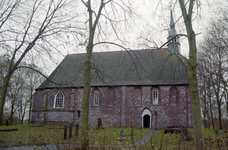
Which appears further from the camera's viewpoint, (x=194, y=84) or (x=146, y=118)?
(x=146, y=118)

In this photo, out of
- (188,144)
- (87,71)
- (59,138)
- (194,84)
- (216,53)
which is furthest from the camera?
(216,53)

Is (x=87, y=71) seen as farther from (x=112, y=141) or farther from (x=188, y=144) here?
(x=188, y=144)

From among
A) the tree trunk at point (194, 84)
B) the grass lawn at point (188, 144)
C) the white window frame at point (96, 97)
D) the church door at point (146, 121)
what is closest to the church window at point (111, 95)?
the white window frame at point (96, 97)

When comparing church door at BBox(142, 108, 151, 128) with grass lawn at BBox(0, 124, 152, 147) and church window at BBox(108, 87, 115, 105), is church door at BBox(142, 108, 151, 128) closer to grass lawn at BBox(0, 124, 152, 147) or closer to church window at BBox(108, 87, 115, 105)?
church window at BBox(108, 87, 115, 105)

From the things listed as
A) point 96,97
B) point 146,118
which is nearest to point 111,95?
point 96,97

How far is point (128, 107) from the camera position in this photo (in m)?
23.5

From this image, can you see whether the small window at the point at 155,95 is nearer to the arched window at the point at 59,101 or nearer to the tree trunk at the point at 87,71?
the arched window at the point at 59,101

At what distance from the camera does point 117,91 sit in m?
24.2

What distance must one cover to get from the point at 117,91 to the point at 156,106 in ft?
16.9

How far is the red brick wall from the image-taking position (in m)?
22.3

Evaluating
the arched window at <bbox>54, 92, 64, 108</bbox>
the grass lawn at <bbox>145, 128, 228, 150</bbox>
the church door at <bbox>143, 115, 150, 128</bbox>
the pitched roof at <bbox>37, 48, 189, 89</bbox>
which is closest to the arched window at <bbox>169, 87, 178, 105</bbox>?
the pitched roof at <bbox>37, 48, 189, 89</bbox>

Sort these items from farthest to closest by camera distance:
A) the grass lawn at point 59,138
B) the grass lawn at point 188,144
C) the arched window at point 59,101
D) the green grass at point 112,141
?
the arched window at point 59,101, the grass lawn at point 59,138, the green grass at point 112,141, the grass lawn at point 188,144

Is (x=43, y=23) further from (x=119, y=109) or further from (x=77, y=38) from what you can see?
(x=119, y=109)

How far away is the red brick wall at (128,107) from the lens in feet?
73.0
